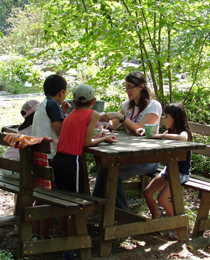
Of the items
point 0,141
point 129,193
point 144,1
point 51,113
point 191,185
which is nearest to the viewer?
point 0,141

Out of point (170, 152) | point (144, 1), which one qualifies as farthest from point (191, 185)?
point (144, 1)

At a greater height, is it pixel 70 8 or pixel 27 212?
pixel 70 8

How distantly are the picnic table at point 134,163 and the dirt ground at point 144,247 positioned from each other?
0.38ft

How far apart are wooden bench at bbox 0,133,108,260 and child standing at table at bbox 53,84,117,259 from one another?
0.42 ft

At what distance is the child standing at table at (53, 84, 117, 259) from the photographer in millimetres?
3119

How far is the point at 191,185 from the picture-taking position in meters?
3.60

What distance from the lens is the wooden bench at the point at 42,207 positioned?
110 inches

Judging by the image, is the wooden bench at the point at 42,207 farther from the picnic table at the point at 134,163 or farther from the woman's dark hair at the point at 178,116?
the woman's dark hair at the point at 178,116

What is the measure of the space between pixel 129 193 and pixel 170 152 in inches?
66.3

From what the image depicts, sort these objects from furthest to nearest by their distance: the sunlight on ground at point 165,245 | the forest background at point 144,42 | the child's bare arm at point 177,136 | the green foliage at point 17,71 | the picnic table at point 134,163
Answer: the green foliage at point 17,71 → the forest background at point 144,42 → the child's bare arm at point 177,136 → the sunlight on ground at point 165,245 → the picnic table at point 134,163

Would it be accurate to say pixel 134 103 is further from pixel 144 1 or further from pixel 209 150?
pixel 144 1

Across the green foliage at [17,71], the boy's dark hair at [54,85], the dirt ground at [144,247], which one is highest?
the green foliage at [17,71]

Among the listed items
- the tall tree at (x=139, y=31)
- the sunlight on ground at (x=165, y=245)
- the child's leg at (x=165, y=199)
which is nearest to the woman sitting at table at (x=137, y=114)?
the child's leg at (x=165, y=199)

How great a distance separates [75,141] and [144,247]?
1095mm
